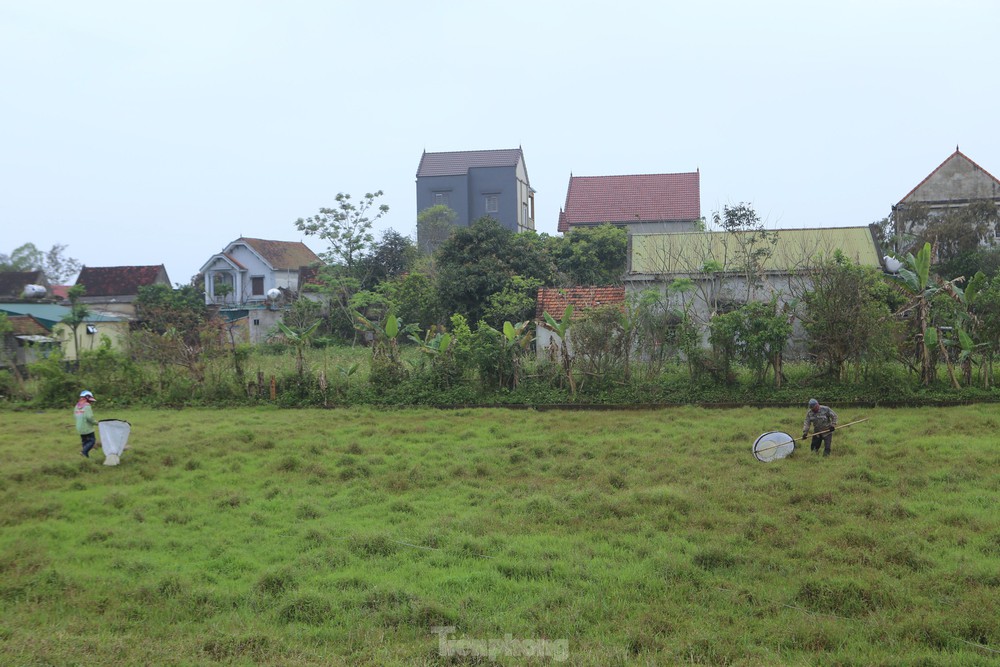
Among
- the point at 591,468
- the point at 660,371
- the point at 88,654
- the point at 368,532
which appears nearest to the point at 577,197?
the point at 660,371

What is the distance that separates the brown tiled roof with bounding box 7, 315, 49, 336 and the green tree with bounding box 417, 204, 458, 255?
19.4 metres

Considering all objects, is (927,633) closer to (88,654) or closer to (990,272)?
(88,654)

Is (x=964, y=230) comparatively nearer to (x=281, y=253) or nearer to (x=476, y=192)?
(x=476, y=192)

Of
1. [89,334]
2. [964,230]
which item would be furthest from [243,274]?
[964,230]

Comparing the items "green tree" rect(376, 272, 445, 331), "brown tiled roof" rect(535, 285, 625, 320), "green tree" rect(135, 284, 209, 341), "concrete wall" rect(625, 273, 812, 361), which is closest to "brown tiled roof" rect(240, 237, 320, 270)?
"green tree" rect(135, 284, 209, 341)

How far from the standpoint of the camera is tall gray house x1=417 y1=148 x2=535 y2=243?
47.2 meters

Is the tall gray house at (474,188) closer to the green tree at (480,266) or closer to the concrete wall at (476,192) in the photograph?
the concrete wall at (476,192)

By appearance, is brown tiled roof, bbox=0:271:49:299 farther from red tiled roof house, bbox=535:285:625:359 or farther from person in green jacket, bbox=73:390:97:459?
person in green jacket, bbox=73:390:97:459

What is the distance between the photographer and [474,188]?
47.7m

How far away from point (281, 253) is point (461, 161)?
12700 millimetres

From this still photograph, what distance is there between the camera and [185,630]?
20.6 feet

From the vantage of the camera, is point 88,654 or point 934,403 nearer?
point 88,654

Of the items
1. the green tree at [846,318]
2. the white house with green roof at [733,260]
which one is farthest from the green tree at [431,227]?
the green tree at [846,318]

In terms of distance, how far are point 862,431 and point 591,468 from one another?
5181 mm
